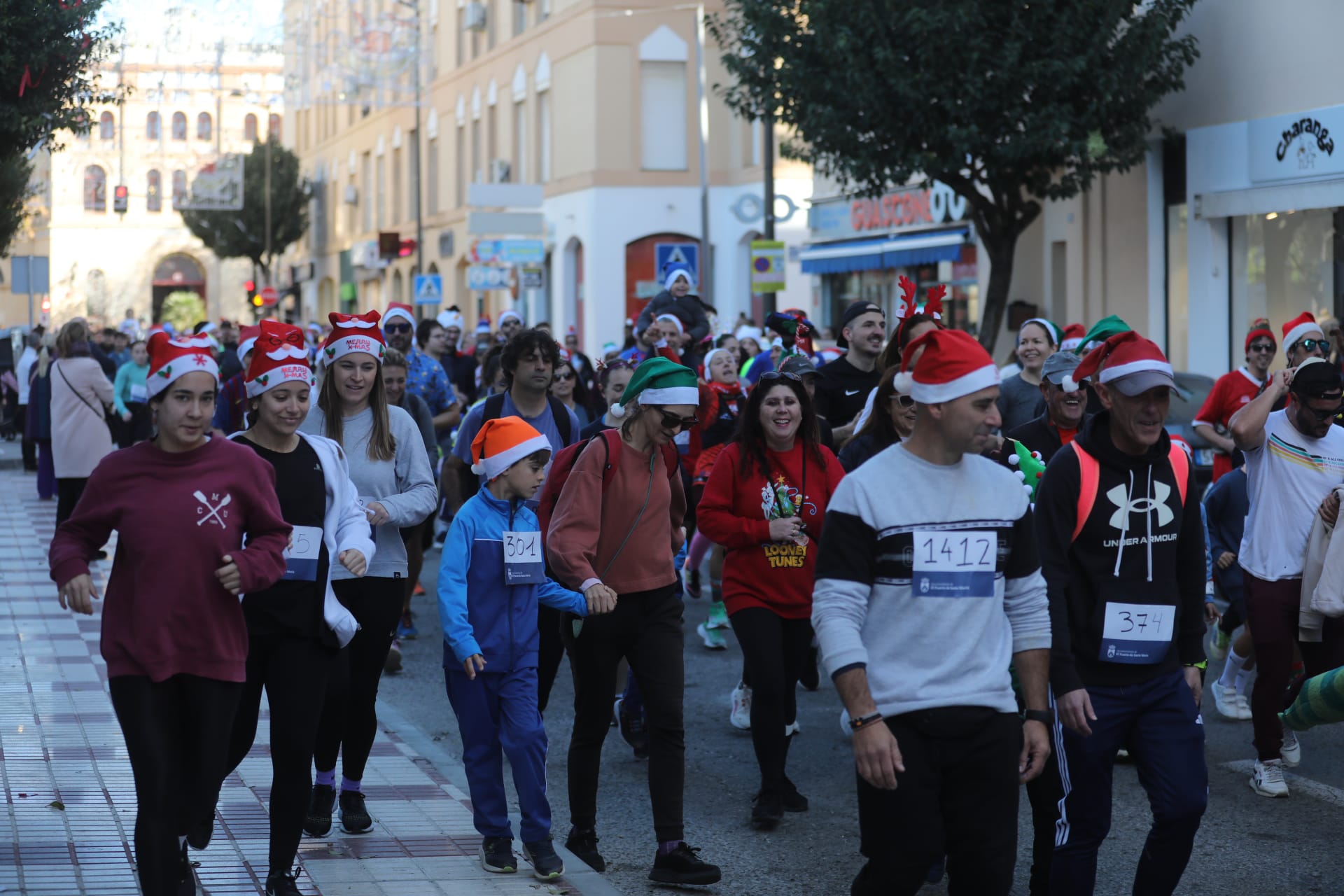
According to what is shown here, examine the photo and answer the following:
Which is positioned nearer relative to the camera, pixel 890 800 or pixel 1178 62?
pixel 890 800

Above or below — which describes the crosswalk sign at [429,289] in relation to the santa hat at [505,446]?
above

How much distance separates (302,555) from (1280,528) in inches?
158

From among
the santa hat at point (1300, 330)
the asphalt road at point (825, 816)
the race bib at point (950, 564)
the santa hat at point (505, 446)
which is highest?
the santa hat at point (1300, 330)

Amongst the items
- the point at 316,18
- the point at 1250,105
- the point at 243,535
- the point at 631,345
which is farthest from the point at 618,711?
the point at 316,18

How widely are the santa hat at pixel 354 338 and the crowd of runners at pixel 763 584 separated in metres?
0.01

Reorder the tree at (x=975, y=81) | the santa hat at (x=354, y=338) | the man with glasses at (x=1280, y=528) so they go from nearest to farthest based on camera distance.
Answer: the santa hat at (x=354, y=338), the man with glasses at (x=1280, y=528), the tree at (x=975, y=81)

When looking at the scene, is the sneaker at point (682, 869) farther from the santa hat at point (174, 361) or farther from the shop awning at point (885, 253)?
the shop awning at point (885, 253)

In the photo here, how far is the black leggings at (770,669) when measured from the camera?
6.93m

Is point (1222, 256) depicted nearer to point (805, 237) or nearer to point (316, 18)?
point (805, 237)

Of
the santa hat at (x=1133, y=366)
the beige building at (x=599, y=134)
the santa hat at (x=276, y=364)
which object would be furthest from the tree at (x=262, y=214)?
the santa hat at (x=1133, y=366)

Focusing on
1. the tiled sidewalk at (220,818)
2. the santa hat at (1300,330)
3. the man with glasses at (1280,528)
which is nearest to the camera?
the tiled sidewalk at (220,818)

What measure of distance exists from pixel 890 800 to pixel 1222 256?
18802 millimetres

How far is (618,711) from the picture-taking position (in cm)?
879

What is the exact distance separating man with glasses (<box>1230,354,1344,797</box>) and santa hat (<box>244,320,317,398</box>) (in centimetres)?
388
